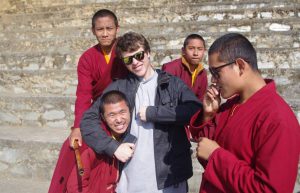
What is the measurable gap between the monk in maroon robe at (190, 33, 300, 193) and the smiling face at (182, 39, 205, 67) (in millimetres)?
2207

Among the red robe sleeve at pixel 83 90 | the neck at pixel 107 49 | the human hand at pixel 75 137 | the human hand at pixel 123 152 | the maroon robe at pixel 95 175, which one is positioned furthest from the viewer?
the neck at pixel 107 49

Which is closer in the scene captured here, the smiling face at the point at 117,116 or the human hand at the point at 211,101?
the human hand at the point at 211,101

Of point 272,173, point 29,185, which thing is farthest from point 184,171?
point 29,185

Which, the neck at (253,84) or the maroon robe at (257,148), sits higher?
the neck at (253,84)

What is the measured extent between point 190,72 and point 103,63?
1389 millimetres

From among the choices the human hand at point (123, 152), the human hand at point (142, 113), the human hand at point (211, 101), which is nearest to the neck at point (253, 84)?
the human hand at point (211, 101)

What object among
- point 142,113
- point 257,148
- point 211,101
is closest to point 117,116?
point 142,113

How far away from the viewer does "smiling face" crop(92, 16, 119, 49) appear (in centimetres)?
257

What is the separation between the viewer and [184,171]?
81.9 inches

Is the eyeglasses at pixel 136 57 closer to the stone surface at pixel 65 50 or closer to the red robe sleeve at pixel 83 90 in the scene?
the red robe sleeve at pixel 83 90

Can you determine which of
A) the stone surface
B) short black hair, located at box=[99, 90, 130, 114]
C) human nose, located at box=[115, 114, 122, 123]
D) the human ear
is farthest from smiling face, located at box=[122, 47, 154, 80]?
the stone surface

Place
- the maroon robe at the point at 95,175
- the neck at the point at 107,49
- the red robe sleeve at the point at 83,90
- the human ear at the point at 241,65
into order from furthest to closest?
the neck at the point at 107,49, the red robe sleeve at the point at 83,90, the maroon robe at the point at 95,175, the human ear at the point at 241,65

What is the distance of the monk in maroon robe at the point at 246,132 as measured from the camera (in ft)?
4.36

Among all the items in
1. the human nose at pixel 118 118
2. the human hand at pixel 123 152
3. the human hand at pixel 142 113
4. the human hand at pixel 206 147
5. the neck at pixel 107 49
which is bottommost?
the human hand at pixel 123 152
